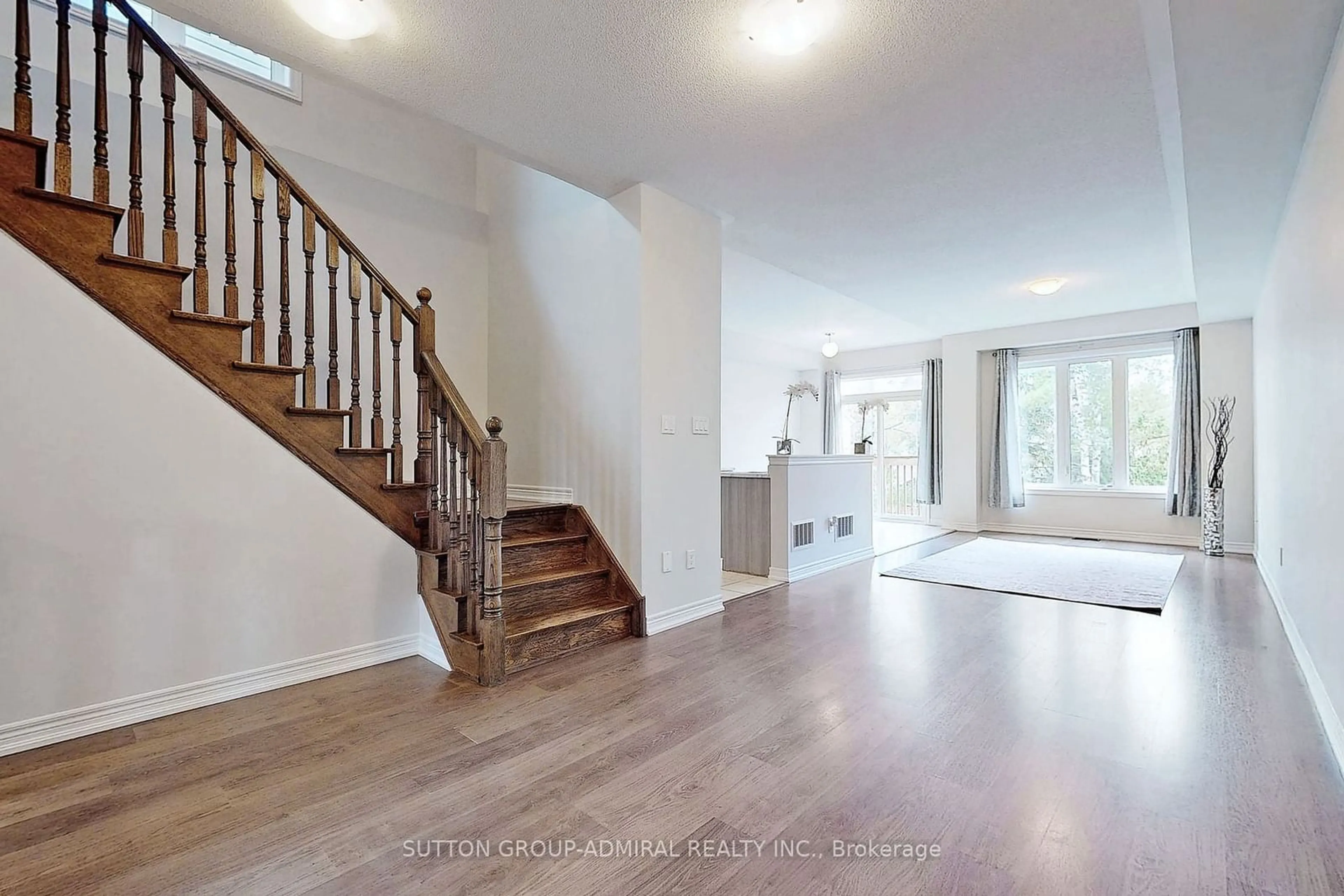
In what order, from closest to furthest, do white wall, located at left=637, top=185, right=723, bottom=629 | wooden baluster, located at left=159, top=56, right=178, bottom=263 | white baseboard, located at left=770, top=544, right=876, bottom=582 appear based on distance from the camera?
wooden baluster, located at left=159, top=56, right=178, bottom=263 < white wall, located at left=637, top=185, right=723, bottom=629 < white baseboard, located at left=770, top=544, right=876, bottom=582

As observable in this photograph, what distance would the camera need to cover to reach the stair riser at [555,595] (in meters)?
3.12

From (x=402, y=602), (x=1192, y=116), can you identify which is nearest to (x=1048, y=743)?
(x=1192, y=116)

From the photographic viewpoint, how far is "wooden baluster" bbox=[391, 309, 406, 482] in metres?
2.97

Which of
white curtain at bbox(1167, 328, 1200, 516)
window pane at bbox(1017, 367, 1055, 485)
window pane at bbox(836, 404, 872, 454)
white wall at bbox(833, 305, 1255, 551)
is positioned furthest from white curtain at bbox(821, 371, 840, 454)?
white curtain at bbox(1167, 328, 1200, 516)

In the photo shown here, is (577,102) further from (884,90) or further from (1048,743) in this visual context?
(1048,743)

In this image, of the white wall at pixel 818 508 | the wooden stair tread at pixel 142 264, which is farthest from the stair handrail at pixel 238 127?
the white wall at pixel 818 508

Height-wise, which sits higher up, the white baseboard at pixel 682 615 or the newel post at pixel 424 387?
the newel post at pixel 424 387

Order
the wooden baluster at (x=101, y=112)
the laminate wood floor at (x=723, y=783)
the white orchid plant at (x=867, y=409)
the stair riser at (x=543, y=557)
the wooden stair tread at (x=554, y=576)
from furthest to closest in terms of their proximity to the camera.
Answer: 1. the white orchid plant at (x=867, y=409)
2. the stair riser at (x=543, y=557)
3. the wooden stair tread at (x=554, y=576)
4. the wooden baluster at (x=101, y=112)
5. the laminate wood floor at (x=723, y=783)

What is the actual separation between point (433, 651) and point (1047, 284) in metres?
5.45

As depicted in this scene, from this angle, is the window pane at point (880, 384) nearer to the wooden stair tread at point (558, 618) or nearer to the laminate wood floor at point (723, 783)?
the laminate wood floor at point (723, 783)

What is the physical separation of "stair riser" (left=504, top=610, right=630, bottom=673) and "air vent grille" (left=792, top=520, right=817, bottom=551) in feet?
6.47

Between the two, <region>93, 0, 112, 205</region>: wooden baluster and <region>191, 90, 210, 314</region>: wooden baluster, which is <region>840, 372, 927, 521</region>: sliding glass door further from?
<region>93, 0, 112, 205</region>: wooden baluster

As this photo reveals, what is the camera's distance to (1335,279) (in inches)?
86.2

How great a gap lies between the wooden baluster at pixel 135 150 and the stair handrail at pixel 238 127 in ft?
0.11
